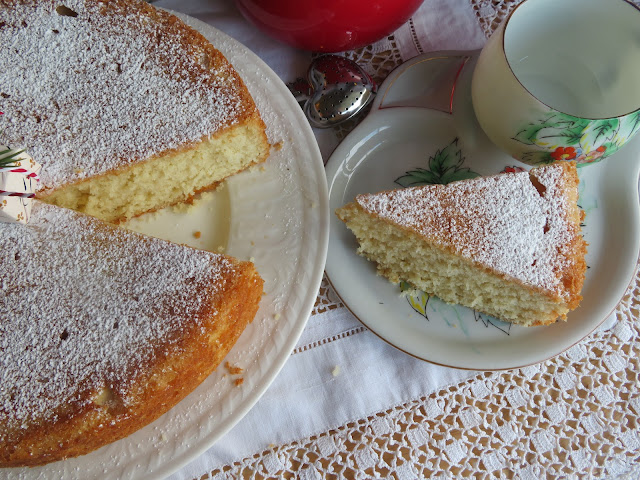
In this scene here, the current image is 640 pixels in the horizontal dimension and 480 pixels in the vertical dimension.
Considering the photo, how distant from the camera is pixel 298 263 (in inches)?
54.4

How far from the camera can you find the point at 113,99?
4.60 feet

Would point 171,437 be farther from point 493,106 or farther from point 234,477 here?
point 493,106

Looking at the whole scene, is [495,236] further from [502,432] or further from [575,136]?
[502,432]

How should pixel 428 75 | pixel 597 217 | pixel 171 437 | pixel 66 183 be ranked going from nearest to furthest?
pixel 171 437 → pixel 66 183 → pixel 597 217 → pixel 428 75

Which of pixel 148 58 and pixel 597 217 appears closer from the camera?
pixel 148 58

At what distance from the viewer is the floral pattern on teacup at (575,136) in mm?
1329

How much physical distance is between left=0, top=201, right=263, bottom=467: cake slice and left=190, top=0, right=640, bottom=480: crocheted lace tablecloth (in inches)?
14.4

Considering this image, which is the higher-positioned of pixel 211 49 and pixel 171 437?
pixel 211 49

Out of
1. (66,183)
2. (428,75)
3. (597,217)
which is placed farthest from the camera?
(428,75)

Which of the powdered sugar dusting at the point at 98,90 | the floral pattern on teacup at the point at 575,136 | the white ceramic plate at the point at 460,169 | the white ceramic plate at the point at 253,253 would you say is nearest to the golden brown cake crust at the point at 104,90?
the powdered sugar dusting at the point at 98,90

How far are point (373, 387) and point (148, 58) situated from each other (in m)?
1.12

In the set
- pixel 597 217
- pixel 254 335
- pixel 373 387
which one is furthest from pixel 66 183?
pixel 597 217

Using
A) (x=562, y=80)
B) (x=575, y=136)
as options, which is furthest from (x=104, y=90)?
(x=562, y=80)

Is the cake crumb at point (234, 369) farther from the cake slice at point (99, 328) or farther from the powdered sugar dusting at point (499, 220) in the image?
the powdered sugar dusting at point (499, 220)
